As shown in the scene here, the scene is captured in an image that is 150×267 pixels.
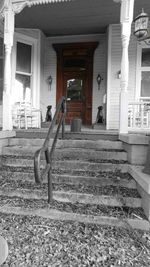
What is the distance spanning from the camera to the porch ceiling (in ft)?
16.3

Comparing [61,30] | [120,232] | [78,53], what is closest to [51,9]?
[61,30]

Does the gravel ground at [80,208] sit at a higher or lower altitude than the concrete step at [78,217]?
higher

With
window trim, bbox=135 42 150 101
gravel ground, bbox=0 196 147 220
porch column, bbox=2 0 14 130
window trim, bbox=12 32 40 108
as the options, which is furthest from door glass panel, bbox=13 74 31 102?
gravel ground, bbox=0 196 147 220

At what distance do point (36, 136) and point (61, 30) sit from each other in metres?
3.67

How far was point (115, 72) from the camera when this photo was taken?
600cm

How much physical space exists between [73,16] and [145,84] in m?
2.46

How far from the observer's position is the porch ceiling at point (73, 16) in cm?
496

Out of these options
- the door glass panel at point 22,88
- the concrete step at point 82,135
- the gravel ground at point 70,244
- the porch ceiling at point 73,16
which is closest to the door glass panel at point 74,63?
the porch ceiling at point 73,16

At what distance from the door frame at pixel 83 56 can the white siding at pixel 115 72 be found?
2.76ft

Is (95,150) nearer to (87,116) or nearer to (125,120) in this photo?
(125,120)

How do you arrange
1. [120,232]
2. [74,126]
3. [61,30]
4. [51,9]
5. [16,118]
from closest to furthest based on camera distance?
[120,232], [74,126], [51,9], [16,118], [61,30]

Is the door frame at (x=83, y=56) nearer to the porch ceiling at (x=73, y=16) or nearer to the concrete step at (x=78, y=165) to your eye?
the porch ceiling at (x=73, y=16)

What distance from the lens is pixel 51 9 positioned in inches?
203

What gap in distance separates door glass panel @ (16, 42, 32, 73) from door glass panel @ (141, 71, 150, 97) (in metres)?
3.10
